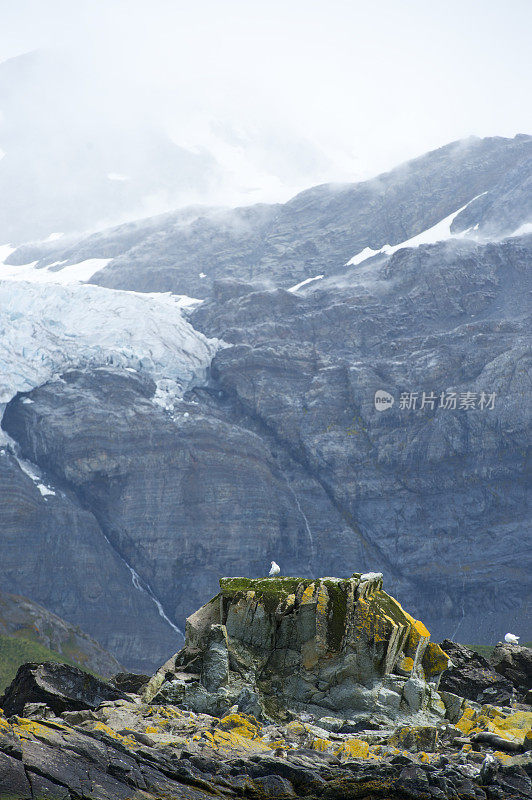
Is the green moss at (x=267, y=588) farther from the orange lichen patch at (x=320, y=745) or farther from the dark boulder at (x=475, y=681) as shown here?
the dark boulder at (x=475, y=681)

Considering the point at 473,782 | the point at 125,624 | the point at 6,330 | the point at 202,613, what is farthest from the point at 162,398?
the point at 473,782

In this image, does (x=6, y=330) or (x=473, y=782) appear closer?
(x=473, y=782)

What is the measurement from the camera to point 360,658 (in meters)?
28.3

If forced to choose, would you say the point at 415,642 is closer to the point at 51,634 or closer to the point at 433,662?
the point at 433,662

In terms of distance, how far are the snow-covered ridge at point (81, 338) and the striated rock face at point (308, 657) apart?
495 ft

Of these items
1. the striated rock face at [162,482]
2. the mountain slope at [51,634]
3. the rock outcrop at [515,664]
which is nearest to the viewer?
the rock outcrop at [515,664]

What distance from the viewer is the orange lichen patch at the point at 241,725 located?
24.4 metres

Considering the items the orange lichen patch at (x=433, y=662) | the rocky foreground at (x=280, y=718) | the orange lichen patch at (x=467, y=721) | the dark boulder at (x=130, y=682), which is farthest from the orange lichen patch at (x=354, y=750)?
the dark boulder at (x=130, y=682)

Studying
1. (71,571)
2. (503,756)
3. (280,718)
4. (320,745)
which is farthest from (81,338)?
(503,756)

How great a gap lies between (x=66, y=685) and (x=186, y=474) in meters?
147

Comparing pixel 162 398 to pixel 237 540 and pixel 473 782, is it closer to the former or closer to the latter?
pixel 237 540

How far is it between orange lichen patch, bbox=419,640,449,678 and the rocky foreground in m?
0.04

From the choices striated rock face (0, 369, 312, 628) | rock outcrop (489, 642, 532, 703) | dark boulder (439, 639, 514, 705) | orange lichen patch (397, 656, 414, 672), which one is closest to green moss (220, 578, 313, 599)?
orange lichen patch (397, 656, 414, 672)

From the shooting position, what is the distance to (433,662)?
1192 inches
